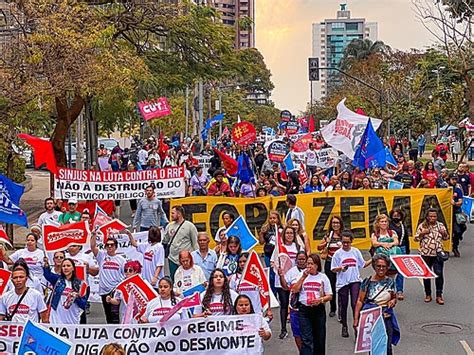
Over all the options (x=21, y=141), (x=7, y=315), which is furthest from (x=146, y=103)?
(x=7, y=315)

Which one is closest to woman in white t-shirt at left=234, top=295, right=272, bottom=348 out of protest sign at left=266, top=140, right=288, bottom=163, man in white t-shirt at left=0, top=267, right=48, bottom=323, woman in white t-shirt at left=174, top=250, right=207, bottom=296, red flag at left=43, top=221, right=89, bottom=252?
woman in white t-shirt at left=174, top=250, right=207, bottom=296

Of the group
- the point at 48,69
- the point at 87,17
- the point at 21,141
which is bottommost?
the point at 21,141

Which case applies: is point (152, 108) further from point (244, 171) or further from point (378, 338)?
point (378, 338)

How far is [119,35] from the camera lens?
2600 centimetres

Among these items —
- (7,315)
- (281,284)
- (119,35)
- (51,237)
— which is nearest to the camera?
(7,315)

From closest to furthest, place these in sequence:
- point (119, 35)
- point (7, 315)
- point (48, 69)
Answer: point (7, 315), point (48, 69), point (119, 35)

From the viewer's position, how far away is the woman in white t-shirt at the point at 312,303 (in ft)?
30.4

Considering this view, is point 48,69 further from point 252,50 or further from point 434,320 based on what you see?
point 252,50

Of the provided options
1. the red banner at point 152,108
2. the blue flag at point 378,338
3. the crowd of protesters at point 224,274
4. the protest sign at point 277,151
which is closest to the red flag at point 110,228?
the crowd of protesters at point 224,274

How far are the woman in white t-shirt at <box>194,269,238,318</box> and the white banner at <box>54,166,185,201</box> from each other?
7.05 metres

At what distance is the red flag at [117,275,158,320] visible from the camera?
9092mm

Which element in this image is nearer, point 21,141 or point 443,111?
point 21,141

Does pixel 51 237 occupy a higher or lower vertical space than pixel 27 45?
lower

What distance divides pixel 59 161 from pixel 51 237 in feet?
40.1
